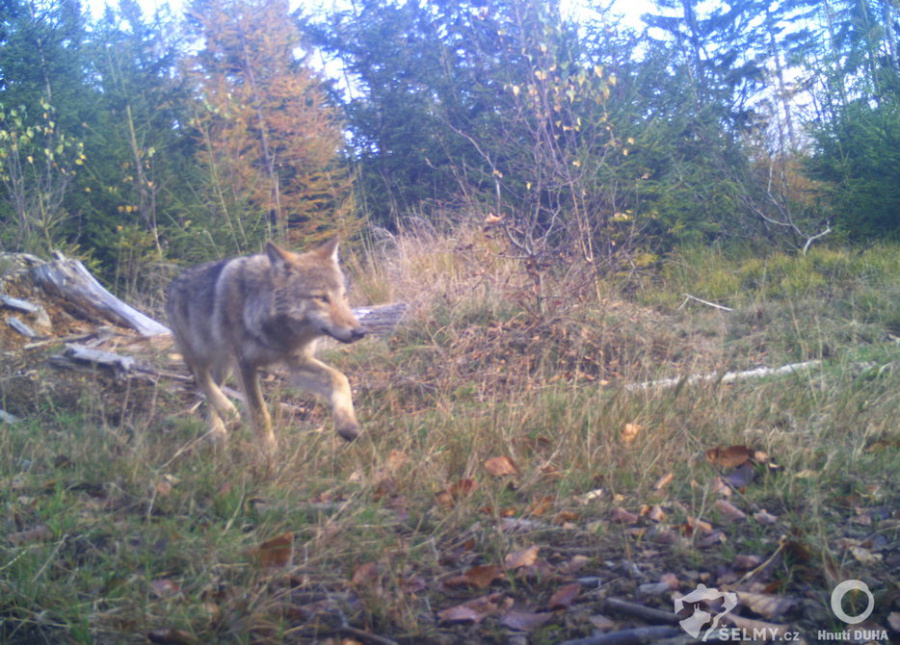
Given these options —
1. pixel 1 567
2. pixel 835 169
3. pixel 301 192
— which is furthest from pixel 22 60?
pixel 835 169

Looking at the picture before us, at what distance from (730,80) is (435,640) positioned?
89.1 ft

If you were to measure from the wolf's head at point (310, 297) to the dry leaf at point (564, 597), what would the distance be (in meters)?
2.36

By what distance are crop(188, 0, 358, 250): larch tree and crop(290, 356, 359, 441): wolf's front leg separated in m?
13.1

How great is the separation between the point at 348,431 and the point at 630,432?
5.43 ft

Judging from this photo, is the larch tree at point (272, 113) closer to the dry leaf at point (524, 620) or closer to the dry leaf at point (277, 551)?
the dry leaf at point (277, 551)

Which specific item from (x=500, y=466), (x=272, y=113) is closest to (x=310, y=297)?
(x=500, y=466)

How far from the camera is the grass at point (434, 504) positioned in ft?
7.70

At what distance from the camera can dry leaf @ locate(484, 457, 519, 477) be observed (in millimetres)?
3637

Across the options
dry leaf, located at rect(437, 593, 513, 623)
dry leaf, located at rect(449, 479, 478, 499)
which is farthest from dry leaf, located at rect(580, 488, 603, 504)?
dry leaf, located at rect(437, 593, 513, 623)

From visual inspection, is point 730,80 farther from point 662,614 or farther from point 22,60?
point 662,614

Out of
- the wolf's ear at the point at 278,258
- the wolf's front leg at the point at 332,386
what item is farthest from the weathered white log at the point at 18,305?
the wolf's front leg at the point at 332,386

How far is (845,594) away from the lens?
227cm

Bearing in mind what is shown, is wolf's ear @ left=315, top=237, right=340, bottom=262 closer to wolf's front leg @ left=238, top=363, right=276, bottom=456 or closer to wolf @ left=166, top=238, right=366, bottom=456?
wolf @ left=166, top=238, right=366, bottom=456

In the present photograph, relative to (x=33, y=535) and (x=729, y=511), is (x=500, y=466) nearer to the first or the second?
(x=729, y=511)
